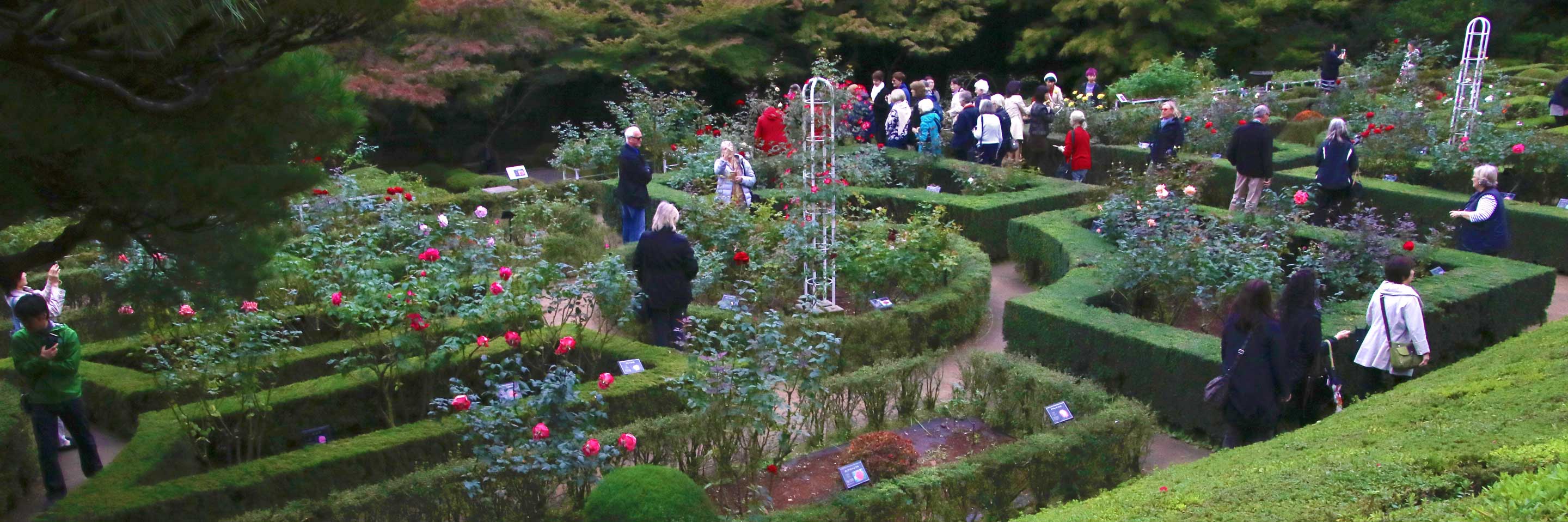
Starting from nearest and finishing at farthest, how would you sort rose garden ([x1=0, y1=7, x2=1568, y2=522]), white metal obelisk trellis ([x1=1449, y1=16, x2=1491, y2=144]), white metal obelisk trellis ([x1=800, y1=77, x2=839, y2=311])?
rose garden ([x1=0, y1=7, x2=1568, y2=522])
white metal obelisk trellis ([x1=800, y1=77, x2=839, y2=311])
white metal obelisk trellis ([x1=1449, y1=16, x2=1491, y2=144])

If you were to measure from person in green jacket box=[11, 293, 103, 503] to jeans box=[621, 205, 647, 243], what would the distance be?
16.9 feet

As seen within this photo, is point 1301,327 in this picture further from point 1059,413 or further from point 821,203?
point 821,203

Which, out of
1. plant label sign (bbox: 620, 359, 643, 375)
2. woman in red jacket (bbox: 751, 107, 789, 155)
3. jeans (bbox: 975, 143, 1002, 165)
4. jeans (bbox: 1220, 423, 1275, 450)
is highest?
woman in red jacket (bbox: 751, 107, 789, 155)

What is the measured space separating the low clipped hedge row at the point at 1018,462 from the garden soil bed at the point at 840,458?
0.14 m

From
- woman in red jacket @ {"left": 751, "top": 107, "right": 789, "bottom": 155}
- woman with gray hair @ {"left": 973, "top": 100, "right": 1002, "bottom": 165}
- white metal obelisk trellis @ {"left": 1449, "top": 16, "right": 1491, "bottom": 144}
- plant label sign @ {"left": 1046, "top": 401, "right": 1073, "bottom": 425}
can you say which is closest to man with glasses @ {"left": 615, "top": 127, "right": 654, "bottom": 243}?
woman in red jacket @ {"left": 751, "top": 107, "right": 789, "bottom": 155}

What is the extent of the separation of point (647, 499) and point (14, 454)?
12.6 feet

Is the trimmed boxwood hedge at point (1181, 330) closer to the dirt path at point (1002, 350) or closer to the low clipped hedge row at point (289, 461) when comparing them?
the dirt path at point (1002, 350)

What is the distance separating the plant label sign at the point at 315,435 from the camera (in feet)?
19.9

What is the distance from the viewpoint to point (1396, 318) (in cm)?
619

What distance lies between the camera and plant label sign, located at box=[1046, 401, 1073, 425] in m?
5.78

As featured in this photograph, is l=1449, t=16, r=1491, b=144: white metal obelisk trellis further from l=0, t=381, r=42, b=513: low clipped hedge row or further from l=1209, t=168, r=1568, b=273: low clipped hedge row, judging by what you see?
l=0, t=381, r=42, b=513: low clipped hedge row

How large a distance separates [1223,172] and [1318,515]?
1013 cm

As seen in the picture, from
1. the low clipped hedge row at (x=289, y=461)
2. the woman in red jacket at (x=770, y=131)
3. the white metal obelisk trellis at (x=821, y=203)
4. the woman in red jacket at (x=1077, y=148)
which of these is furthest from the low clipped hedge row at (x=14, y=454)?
the woman in red jacket at (x=1077, y=148)

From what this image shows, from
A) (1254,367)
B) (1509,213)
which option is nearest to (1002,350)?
(1254,367)
